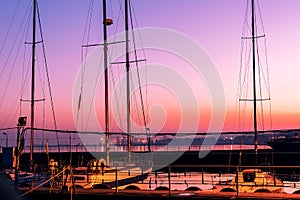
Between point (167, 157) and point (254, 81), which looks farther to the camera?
point (167, 157)

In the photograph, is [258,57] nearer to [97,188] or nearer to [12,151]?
[97,188]

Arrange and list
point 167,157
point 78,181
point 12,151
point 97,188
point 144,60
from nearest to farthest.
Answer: point 12,151, point 97,188, point 78,181, point 144,60, point 167,157

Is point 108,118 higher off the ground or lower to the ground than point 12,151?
higher

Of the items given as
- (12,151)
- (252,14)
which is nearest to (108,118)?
(12,151)

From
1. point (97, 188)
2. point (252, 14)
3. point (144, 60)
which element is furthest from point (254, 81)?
point (97, 188)

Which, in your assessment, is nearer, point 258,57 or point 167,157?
point 258,57

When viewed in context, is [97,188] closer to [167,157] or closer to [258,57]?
[258,57]

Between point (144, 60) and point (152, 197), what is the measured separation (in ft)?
54.8

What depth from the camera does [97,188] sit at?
1833cm

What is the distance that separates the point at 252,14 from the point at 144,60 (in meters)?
8.89

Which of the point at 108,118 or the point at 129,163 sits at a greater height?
the point at 108,118

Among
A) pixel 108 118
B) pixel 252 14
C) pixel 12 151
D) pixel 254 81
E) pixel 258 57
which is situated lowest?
pixel 12 151

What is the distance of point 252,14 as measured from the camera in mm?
31953

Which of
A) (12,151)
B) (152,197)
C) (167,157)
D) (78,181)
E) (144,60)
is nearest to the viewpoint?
(152,197)
